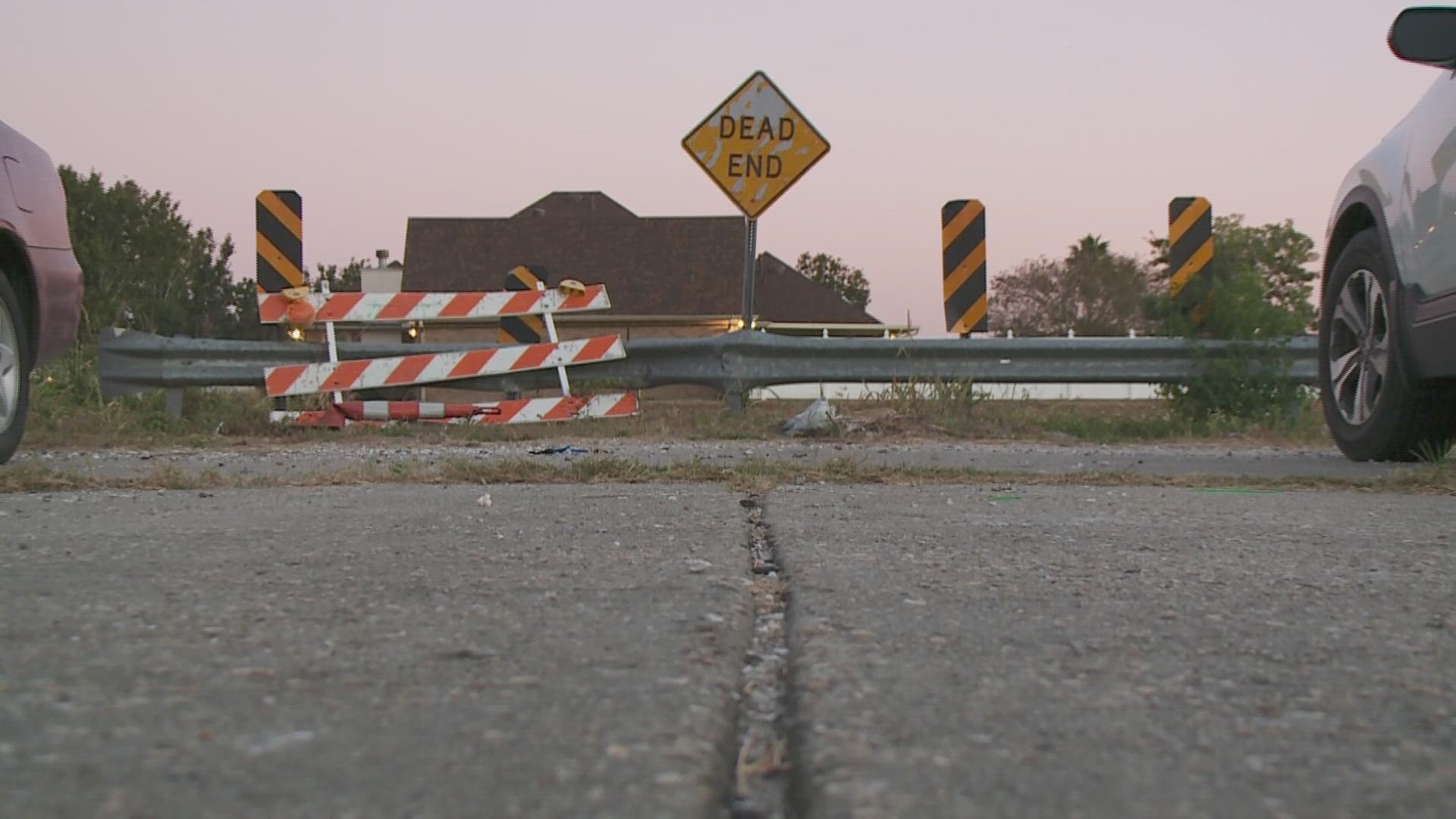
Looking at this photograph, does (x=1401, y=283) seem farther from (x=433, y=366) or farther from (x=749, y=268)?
(x=433, y=366)

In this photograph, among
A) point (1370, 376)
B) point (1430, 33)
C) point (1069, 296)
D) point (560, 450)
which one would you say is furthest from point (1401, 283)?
point (1069, 296)

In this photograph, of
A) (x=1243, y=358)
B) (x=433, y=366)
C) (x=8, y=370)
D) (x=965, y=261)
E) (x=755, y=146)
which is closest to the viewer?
(x=8, y=370)

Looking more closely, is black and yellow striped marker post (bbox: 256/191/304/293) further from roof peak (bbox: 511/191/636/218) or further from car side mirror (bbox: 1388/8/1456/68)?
roof peak (bbox: 511/191/636/218)

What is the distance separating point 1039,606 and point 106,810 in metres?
1.49

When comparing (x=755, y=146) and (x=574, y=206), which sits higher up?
(x=574, y=206)

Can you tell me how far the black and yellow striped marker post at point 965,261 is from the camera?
9641 mm

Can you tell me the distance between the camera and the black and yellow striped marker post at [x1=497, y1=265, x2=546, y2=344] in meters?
11.5

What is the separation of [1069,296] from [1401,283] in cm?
4787

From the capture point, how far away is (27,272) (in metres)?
5.83

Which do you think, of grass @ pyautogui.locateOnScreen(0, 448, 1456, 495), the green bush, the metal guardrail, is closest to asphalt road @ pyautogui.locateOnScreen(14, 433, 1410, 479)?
grass @ pyautogui.locateOnScreen(0, 448, 1456, 495)

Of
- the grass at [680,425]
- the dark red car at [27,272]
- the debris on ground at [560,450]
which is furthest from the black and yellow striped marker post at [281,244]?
the debris on ground at [560,450]

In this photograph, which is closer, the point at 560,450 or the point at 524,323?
the point at 560,450

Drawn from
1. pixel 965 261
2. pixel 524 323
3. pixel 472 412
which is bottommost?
pixel 472 412

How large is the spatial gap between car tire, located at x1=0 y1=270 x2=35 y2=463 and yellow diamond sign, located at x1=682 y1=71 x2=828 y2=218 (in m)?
5.32
